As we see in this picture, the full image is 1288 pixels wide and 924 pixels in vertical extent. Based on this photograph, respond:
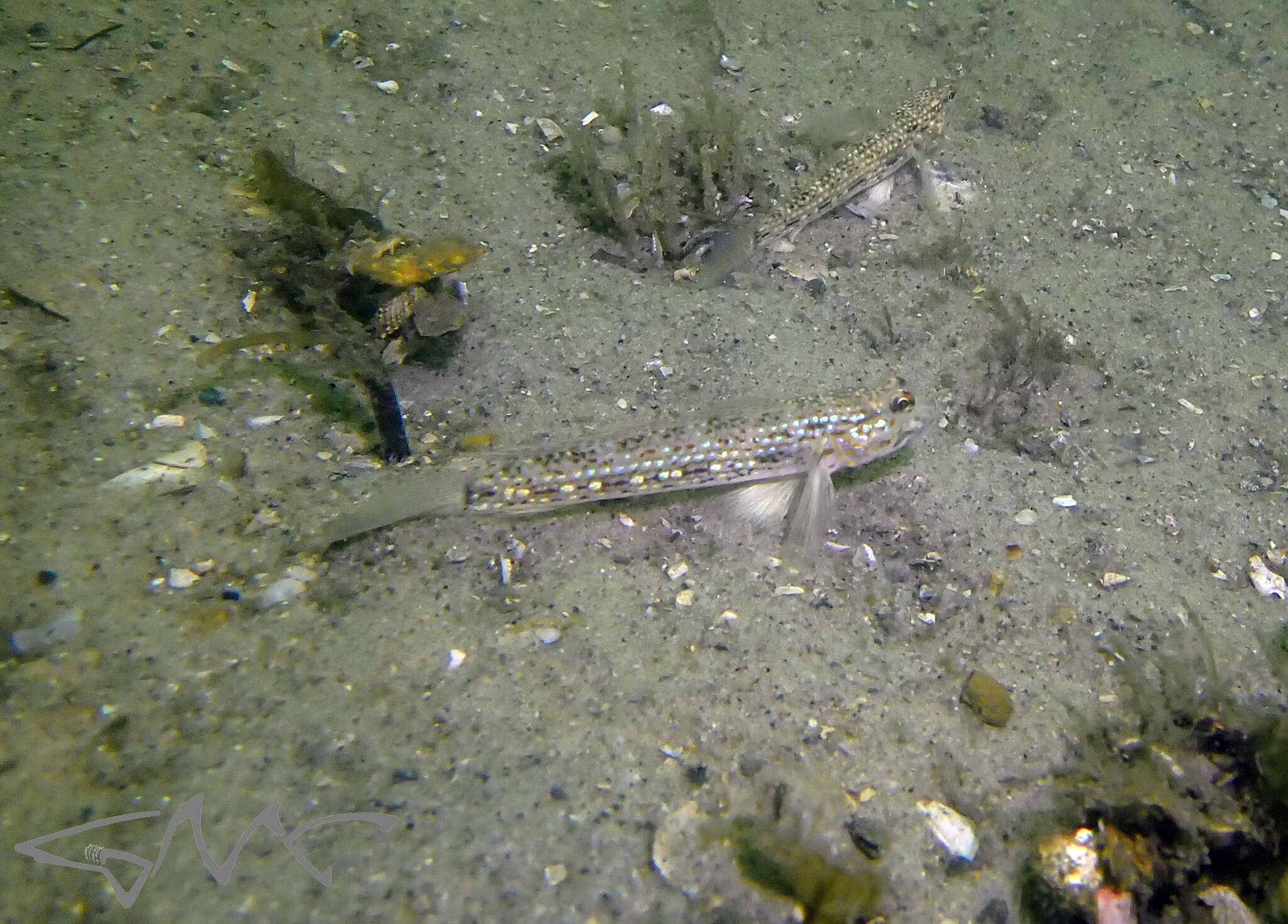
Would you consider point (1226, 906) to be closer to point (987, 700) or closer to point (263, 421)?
point (987, 700)

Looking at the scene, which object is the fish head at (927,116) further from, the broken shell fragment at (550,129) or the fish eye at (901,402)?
the fish eye at (901,402)

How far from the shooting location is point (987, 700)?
11.3 feet

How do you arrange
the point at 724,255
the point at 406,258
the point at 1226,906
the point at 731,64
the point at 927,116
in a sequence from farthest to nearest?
the point at 731,64 → the point at 927,116 → the point at 724,255 → the point at 406,258 → the point at 1226,906

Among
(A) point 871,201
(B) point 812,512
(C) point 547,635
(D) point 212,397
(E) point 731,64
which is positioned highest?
(E) point 731,64

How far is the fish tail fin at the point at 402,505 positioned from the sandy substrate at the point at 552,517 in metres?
0.24

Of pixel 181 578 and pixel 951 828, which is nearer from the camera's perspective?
pixel 951 828

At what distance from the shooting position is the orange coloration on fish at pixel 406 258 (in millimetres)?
4117

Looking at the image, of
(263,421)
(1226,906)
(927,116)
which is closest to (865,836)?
(1226,906)

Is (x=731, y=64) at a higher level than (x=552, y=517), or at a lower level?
higher

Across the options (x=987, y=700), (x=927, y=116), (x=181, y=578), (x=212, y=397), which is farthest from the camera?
(x=927, y=116)

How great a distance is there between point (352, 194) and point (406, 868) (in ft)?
14.1

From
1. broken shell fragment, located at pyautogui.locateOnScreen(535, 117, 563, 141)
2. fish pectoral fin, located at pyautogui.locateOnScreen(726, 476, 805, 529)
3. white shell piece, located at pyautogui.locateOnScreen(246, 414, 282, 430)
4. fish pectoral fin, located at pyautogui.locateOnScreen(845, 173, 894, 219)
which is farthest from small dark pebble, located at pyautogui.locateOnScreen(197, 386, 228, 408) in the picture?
fish pectoral fin, located at pyautogui.locateOnScreen(845, 173, 894, 219)

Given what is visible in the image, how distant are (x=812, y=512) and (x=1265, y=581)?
257cm

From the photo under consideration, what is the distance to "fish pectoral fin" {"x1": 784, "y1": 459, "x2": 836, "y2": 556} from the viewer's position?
13.5ft
